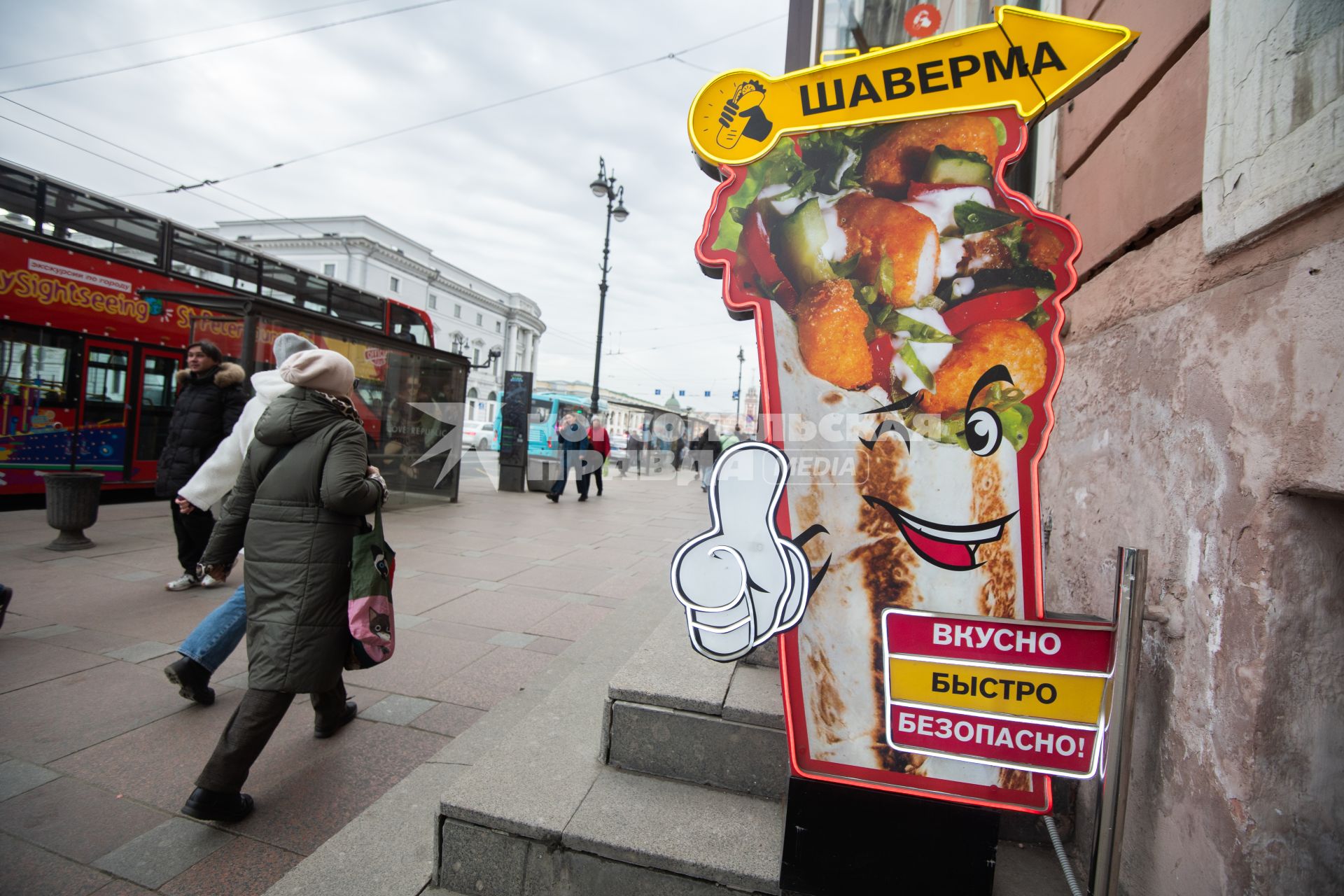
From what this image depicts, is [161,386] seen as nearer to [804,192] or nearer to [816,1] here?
[816,1]

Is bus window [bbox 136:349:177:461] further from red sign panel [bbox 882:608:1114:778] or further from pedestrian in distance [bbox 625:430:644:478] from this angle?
pedestrian in distance [bbox 625:430:644:478]

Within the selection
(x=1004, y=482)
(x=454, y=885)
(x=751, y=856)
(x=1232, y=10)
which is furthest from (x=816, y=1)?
(x=454, y=885)

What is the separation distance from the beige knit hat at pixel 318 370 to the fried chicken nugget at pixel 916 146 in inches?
86.4

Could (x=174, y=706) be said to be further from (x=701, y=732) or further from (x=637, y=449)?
(x=637, y=449)

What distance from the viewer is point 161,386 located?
9617mm

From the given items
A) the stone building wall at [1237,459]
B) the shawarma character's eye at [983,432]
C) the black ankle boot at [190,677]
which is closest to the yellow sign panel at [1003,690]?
the stone building wall at [1237,459]

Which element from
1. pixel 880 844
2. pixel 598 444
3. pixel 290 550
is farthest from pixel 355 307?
pixel 880 844

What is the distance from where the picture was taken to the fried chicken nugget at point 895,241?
5.90ft

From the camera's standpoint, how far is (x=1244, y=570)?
142 cm

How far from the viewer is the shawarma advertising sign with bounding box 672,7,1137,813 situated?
172 cm

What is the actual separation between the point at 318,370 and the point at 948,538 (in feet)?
8.38

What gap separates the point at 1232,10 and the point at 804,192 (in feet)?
3.60

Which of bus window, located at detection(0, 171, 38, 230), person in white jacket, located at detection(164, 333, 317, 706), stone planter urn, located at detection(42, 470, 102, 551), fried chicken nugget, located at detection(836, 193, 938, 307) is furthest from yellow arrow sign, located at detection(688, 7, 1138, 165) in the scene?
bus window, located at detection(0, 171, 38, 230)

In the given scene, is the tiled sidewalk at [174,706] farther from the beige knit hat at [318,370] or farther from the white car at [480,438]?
the white car at [480,438]
